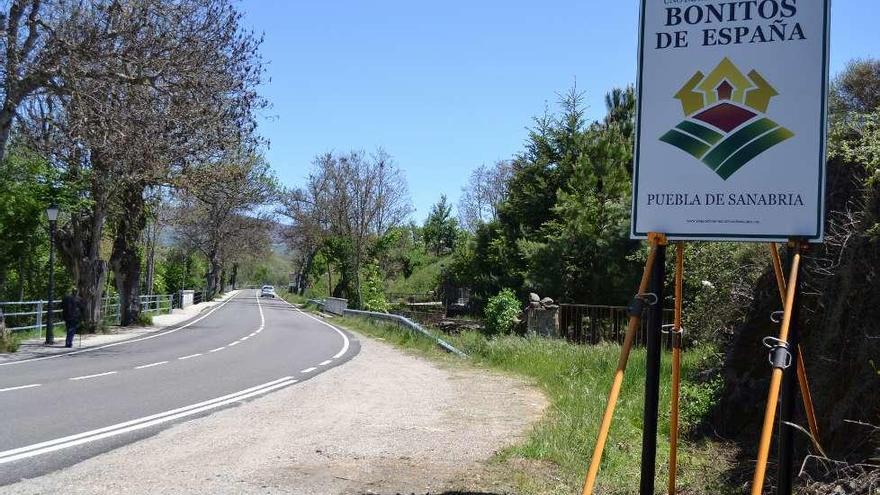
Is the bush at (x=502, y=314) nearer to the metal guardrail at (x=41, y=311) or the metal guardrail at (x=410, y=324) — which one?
the metal guardrail at (x=410, y=324)

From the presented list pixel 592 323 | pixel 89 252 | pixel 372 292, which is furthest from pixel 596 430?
pixel 372 292

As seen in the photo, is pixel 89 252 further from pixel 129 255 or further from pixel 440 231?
pixel 440 231

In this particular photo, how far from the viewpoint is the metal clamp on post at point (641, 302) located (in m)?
3.89

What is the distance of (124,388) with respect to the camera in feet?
40.5

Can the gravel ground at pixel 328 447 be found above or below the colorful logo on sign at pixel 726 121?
below

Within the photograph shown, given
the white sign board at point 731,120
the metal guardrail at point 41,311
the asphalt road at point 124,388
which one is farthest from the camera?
the metal guardrail at point 41,311

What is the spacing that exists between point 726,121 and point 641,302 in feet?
3.45

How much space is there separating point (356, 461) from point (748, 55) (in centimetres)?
493

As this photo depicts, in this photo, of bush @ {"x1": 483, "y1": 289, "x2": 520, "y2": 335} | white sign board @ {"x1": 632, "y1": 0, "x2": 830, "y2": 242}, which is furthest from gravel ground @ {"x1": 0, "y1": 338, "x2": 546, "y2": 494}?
bush @ {"x1": 483, "y1": 289, "x2": 520, "y2": 335}

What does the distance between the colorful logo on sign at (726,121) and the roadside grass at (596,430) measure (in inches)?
108

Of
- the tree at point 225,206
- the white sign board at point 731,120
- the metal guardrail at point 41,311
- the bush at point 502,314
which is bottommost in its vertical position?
the metal guardrail at point 41,311

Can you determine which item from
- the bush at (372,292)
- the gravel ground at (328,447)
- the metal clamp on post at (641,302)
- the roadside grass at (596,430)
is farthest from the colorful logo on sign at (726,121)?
the bush at (372,292)

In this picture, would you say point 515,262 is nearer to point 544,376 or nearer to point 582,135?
point 582,135

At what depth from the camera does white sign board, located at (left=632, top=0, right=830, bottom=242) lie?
3754 mm
